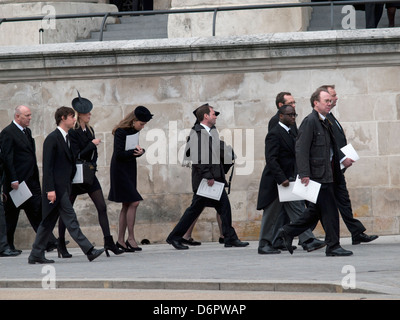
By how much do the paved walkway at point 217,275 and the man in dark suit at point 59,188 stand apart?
233 mm

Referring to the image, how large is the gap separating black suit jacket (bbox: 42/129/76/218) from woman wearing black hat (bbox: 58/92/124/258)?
0.44 m

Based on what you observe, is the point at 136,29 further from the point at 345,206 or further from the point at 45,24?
the point at 345,206

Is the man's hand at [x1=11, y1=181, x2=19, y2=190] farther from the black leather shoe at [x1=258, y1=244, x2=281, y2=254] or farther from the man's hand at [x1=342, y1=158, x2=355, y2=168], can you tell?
the man's hand at [x1=342, y1=158, x2=355, y2=168]

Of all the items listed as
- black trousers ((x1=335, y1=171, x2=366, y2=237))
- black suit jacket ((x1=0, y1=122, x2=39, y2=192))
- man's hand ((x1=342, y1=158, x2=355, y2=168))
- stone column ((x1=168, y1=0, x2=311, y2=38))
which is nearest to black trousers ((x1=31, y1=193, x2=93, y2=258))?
black suit jacket ((x1=0, y1=122, x2=39, y2=192))

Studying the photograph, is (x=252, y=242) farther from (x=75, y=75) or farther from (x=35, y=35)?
(x=35, y=35)

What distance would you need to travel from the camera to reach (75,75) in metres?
16.6

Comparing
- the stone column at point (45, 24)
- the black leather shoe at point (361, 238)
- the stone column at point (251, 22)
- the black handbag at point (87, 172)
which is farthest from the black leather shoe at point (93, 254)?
the stone column at point (45, 24)

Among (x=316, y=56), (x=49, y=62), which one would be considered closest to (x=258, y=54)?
(x=316, y=56)

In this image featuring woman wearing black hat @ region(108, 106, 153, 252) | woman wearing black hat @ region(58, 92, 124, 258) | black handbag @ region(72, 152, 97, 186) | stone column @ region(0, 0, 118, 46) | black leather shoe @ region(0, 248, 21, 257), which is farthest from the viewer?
stone column @ region(0, 0, 118, 46)

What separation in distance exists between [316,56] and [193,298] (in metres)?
6.78

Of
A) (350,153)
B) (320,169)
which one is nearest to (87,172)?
(320,169)

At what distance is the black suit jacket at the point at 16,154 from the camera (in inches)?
595

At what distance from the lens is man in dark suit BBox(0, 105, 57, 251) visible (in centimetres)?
1511

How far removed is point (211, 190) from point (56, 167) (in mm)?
2268
